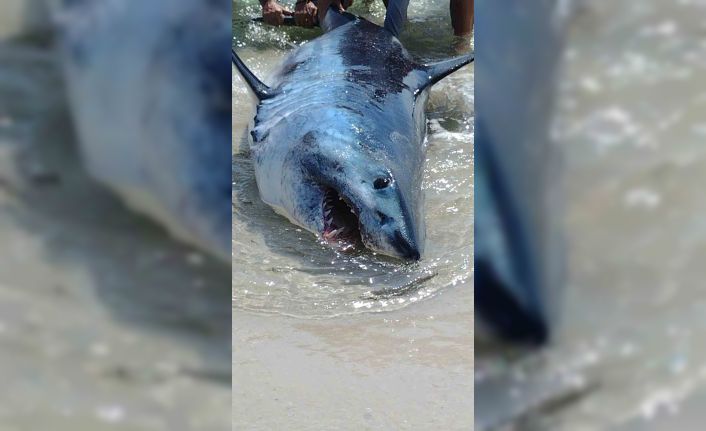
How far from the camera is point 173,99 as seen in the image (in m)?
0.53

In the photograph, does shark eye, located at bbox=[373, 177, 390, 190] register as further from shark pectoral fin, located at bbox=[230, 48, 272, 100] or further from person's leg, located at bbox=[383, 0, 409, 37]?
person's leg, located at bbox=[383, 0, 409, 37]

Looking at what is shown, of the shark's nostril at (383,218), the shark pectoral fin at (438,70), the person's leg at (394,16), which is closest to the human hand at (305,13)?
the person's leg at (394,16)

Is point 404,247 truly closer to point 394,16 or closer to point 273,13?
point 394,16

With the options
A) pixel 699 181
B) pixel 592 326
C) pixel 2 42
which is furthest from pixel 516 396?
pixel 2 42

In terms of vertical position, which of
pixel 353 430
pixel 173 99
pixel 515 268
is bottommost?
pixel 353 430

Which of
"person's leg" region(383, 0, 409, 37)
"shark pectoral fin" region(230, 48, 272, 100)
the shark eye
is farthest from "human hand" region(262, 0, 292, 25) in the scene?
the shark eye

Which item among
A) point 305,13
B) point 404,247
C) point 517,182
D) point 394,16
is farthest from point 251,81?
point 517,182

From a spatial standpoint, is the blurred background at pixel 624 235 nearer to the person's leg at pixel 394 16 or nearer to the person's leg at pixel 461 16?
the person's leg at pixel 394 16

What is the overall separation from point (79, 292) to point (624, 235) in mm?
441

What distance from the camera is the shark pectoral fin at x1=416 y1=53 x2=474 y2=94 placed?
435 cm

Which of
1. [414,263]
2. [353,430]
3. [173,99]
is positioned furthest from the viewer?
[414,263]

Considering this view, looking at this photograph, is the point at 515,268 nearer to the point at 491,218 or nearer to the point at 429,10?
Result: the point at 491,218

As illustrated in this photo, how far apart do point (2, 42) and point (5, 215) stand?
13 centimetres

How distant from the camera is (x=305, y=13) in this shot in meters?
5.50
